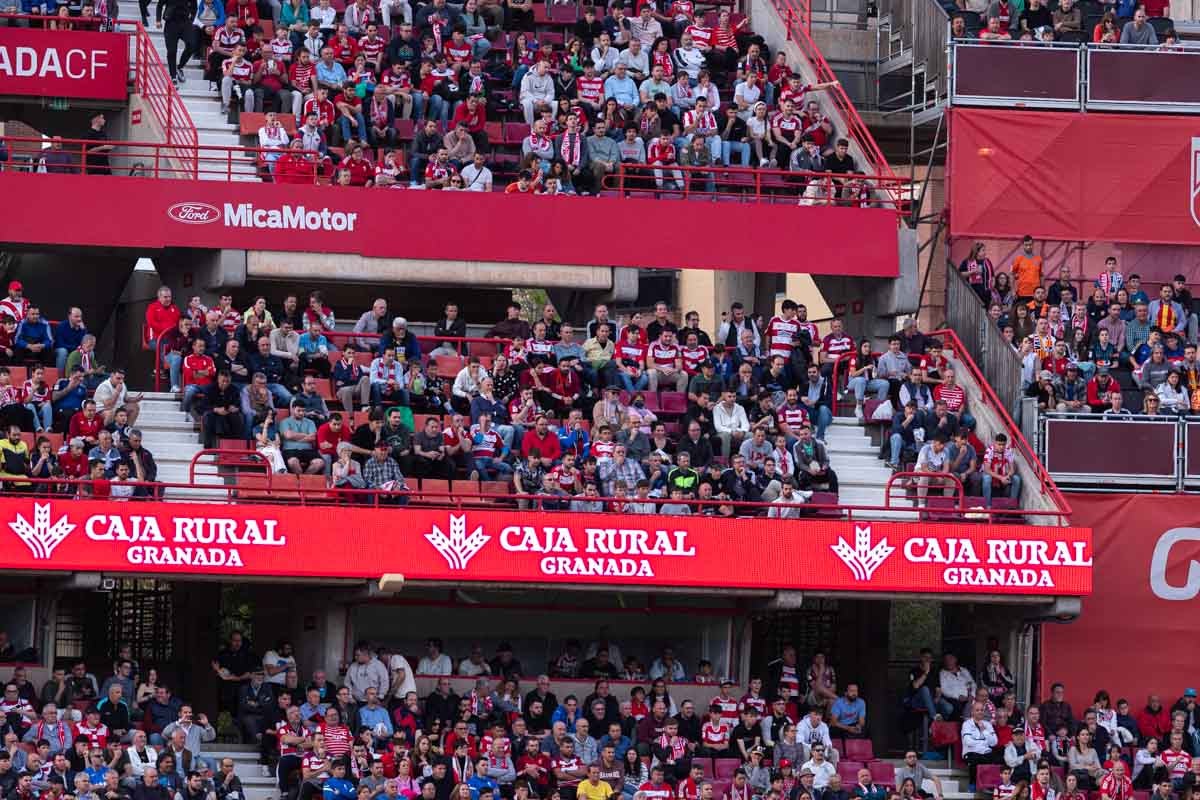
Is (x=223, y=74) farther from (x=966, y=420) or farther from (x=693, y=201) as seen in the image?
(x=966, y=420)

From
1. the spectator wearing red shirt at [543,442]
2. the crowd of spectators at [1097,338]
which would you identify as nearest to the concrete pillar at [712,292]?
the crowd of spectators at [1097,338]

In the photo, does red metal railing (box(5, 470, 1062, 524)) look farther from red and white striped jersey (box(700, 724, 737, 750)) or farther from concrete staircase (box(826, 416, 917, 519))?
red and white striped jersey (box(700, 724, 737, 750))

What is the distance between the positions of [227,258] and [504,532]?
600cm

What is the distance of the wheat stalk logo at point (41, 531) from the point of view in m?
28.2

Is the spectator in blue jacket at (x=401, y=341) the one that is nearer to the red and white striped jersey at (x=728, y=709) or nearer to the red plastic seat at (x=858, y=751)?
the red and white striped jersey at (x=728, y=709)

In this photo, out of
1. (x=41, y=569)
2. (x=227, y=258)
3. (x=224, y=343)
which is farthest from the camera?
(x=227, y=258)

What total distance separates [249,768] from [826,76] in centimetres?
1403

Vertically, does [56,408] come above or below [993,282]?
below

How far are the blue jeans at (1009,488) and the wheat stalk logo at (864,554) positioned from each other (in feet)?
5.26

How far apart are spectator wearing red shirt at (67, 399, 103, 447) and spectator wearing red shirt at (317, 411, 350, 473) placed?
235cm

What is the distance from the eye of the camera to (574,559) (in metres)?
29.7

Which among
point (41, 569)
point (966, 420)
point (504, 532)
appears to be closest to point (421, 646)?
point (504, 532)

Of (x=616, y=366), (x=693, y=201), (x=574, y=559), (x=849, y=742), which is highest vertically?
(x=693, y=201)

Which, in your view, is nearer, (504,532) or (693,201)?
(504,532)
